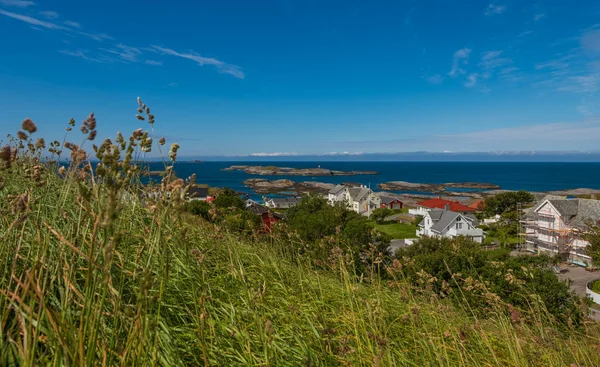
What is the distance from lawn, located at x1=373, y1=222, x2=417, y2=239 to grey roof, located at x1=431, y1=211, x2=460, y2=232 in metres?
3.60

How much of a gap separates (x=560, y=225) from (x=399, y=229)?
19767 mm

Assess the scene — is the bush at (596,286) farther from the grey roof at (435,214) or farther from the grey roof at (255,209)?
the grey roof at (435,214)

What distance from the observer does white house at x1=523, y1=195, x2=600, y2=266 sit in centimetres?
3300

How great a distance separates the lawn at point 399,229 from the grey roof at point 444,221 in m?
3.60

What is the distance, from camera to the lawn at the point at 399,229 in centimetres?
4691

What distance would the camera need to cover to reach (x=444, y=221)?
1692 inches

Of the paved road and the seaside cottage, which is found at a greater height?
the seaside cottage

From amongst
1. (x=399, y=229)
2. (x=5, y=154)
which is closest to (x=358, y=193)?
(x=399, y=229)

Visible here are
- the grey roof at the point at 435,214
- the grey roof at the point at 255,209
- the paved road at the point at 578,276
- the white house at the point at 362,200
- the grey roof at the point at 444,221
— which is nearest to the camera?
the grey roof at the point at 255,209

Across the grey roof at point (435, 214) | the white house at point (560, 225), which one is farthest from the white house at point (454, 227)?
the white house at point (560, 225)

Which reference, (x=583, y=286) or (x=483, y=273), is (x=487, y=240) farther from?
(x=483, y=273)

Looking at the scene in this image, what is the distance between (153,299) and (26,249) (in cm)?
236

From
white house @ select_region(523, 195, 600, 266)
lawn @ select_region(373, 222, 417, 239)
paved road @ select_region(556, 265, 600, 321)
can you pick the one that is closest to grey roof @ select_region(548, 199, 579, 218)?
white house @ select_region(523, 195, 600, 266)

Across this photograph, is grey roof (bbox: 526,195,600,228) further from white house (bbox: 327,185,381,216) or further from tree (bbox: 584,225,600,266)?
white house (bbox: 327,185,381,216)
